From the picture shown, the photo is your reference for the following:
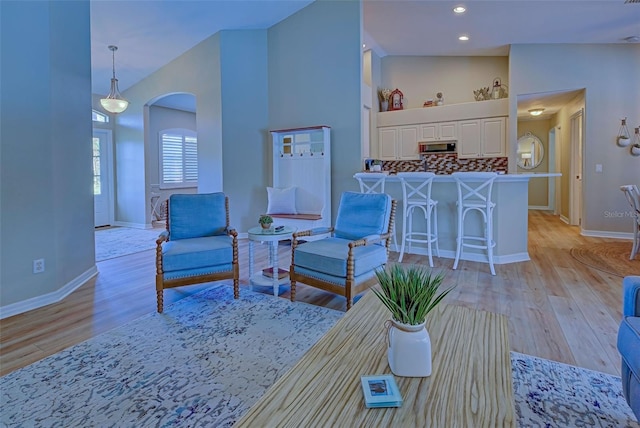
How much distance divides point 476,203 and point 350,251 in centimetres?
221

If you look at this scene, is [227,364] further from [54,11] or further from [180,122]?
[180,122]

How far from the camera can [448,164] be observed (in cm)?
712

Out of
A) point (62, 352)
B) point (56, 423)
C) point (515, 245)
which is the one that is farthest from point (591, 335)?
point (62, 352)

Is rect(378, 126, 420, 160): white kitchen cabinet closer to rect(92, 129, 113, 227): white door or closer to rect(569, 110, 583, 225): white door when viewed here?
rect(569, 110, 583, 225): white door

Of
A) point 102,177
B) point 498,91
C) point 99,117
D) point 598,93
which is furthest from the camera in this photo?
point 102,177

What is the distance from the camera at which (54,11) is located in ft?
10.5

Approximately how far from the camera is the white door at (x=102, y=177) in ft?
24.7

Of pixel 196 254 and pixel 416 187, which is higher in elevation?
pixel 416 187

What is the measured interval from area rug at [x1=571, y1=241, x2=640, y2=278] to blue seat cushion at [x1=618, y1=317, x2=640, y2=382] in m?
2.80

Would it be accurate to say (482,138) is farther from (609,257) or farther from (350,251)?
(350,251)

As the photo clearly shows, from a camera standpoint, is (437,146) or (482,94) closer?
(482,94)

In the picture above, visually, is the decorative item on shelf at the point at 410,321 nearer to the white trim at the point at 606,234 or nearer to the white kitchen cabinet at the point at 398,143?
the white trim at the point at 606,234

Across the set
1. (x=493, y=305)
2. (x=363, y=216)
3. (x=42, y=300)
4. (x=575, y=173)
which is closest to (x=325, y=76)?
(x=363, y=216)

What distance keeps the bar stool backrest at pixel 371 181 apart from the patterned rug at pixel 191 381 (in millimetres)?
2422
